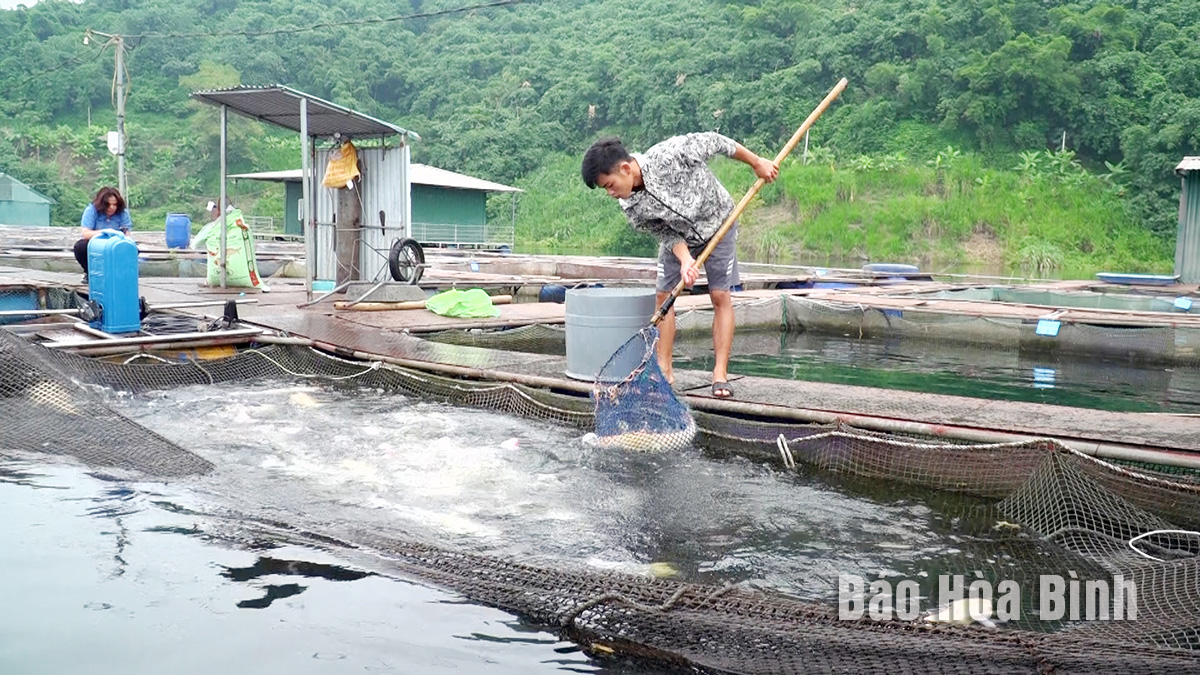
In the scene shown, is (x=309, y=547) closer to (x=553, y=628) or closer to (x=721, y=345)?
(x=553, y=628)

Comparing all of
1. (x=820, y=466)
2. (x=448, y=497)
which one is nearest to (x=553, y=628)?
(x=448, y=497)

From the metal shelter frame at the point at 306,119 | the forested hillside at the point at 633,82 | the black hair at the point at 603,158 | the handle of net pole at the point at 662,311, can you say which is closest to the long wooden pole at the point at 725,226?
the handle of net pole at the point at 662,311

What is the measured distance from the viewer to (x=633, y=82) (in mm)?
49844

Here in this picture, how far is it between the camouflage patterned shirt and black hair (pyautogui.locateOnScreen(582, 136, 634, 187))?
238 millimetres

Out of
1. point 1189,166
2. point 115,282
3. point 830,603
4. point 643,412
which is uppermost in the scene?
point 1189,166

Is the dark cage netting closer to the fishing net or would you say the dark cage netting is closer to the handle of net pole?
the fishing net

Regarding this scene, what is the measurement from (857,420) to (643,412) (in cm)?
109

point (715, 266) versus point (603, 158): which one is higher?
point (603, 158)

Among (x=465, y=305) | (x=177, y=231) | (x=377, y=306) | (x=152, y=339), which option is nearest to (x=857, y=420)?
(x=152, y=339)

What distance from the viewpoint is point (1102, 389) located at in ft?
27.7

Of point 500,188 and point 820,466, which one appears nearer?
point 820,466

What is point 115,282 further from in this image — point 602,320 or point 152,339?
point 602,320

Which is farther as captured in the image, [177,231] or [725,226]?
[177,231]

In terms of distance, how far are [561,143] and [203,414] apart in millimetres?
47644
